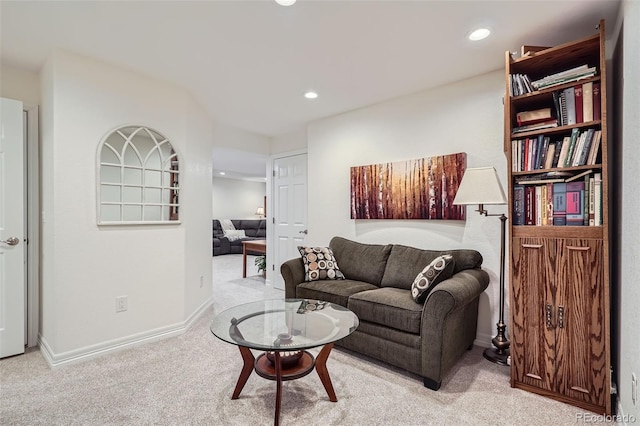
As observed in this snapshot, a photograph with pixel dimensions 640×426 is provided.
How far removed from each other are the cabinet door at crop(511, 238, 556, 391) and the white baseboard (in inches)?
107

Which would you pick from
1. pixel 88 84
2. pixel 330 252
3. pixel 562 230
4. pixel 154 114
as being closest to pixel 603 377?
pixel 562 230

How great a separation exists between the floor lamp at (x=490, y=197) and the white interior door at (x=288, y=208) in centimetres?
232

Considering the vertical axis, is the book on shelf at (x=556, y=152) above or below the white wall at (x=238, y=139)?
below

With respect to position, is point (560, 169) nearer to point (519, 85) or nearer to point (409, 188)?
point (519, 85)

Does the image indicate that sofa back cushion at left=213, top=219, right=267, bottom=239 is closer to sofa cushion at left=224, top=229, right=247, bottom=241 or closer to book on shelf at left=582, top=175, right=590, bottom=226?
sofa cushion at left=224, top=229, right=247, bottom=241

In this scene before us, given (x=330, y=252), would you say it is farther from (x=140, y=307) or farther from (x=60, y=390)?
(x=60, y=390)

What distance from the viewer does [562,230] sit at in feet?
6.02

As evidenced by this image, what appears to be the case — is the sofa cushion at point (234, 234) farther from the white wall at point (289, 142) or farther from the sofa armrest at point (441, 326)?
the sofa armrest at point (441, 326)

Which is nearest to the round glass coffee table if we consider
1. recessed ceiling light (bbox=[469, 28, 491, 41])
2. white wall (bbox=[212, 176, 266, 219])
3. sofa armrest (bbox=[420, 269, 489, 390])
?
sofa armrest (bbox=[420, 269, 489, 390])

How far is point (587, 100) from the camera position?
1822 mm

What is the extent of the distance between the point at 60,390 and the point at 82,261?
0.87m

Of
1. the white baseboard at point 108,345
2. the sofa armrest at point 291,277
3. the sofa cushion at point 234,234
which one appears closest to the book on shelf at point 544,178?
the sofa armrest at point 291,277

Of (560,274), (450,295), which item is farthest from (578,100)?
(450,295)

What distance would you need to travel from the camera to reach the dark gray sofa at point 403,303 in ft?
6.32
